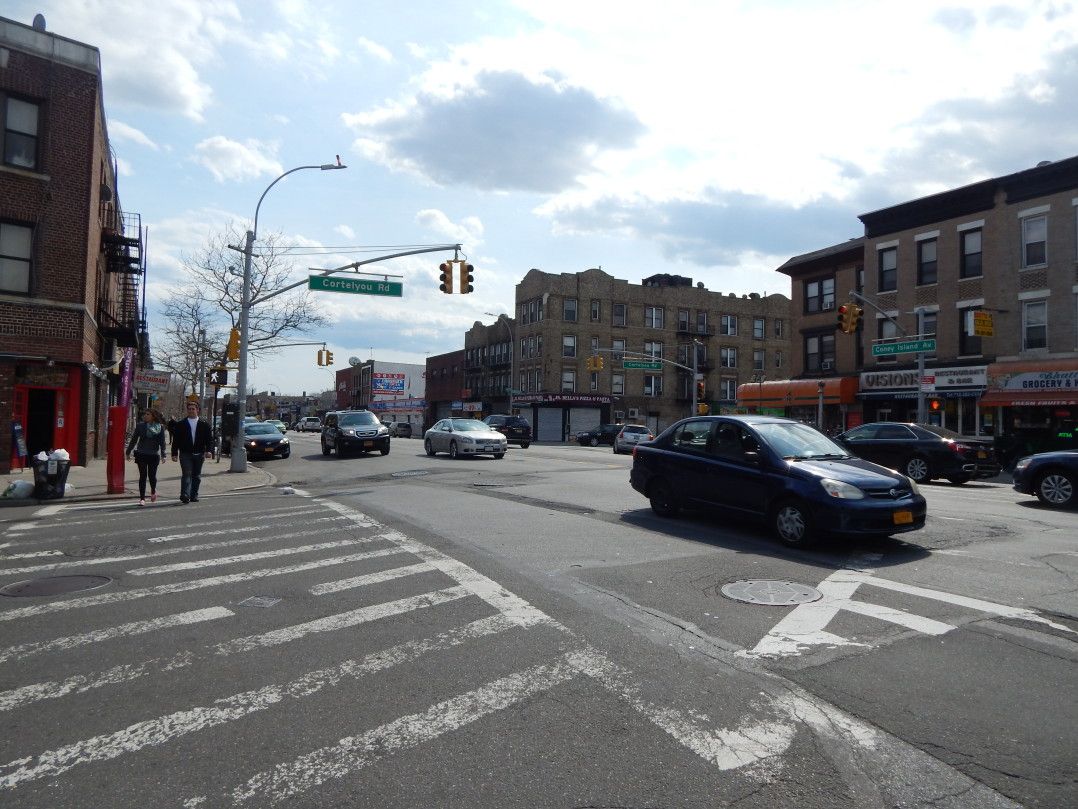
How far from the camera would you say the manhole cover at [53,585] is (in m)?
6.63

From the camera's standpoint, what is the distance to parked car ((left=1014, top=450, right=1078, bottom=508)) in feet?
41.3

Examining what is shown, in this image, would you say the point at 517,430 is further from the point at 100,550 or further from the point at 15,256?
the point at 100,550

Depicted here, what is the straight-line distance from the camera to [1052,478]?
505 inches

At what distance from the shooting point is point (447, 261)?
917 inches

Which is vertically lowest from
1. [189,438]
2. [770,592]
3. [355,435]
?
[770,592]

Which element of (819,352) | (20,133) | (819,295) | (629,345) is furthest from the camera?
(629,345)

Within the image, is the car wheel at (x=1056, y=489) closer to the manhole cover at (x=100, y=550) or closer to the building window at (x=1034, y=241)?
the manhole cover at (x=100, y=550)

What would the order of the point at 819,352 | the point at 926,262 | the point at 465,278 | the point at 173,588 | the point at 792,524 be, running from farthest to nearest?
the point at 819,352, the point at 926,262, the point at 465,278, the point at 792,524, the point at 173,588

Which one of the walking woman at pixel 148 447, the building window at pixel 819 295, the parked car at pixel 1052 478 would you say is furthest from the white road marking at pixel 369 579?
the building window at pixel 819 295

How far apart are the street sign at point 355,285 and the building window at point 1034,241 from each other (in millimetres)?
23252

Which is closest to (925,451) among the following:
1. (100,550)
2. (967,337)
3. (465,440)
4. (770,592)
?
(770,592)

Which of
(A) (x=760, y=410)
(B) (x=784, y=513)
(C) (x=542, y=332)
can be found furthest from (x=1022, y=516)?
(C) (x=542, y=332)

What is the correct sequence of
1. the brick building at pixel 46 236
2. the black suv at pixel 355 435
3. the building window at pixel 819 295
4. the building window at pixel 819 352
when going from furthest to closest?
the building window at pixel 819 295 < the building window at pixel 819 352 < the black suv at pixel 355 435 < the brick building at pixel 46 236

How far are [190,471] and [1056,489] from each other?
50.5 feet
